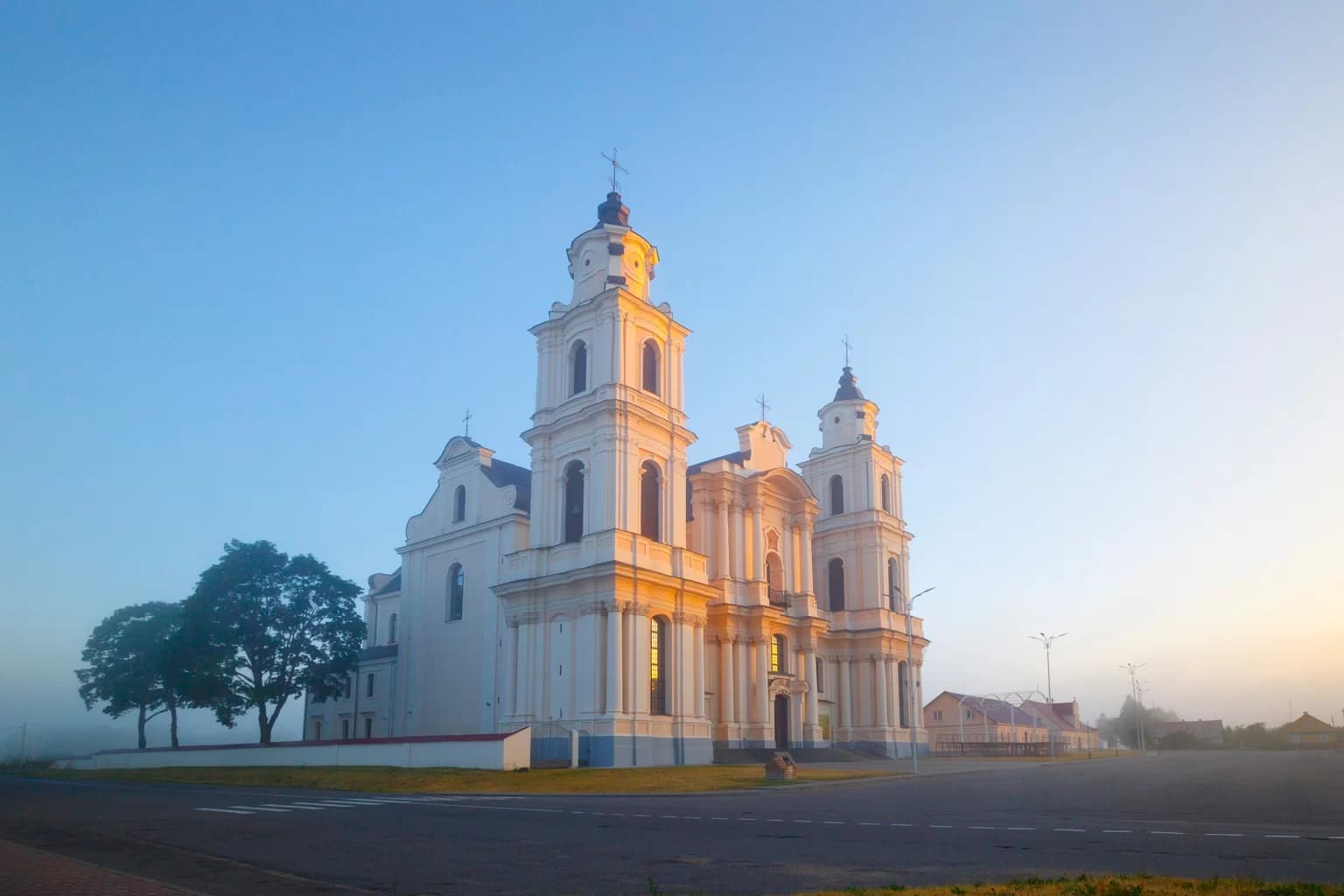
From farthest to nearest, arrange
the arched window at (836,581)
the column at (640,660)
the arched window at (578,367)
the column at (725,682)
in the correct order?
the arched window at (836,581)
the column at (725,682)
the arched window at (578,367)
the column at (640,660)

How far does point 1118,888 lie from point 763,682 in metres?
41.2

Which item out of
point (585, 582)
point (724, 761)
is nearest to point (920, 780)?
point (724, 761)

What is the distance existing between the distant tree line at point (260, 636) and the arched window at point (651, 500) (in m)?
18.9

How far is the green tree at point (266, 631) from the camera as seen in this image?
49.5 metres

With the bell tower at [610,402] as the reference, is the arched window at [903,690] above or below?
below

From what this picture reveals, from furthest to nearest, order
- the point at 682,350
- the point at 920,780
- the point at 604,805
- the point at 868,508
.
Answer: the point at 868,508 → the point at 682,350 → the point at 920,780 → the point at 604,805

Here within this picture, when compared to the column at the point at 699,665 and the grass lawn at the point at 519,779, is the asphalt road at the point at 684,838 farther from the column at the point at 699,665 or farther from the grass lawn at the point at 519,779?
the column at the point at 699,665

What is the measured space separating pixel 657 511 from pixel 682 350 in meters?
8.20

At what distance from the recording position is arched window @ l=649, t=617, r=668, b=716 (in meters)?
42.9

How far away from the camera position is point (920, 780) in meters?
35.4

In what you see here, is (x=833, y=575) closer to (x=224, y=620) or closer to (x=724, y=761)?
(x=724, y=761)

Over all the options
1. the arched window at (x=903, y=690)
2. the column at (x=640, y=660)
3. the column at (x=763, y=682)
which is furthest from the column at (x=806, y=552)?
the column at (x=640, y=660)

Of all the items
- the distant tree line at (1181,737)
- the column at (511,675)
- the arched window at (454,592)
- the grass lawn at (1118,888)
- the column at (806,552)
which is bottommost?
the distant tree line at (1181,737)

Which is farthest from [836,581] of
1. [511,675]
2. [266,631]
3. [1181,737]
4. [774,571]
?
[1181,737]
